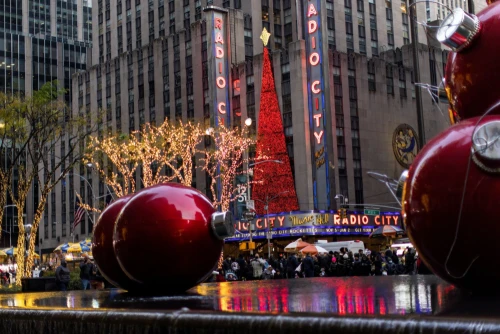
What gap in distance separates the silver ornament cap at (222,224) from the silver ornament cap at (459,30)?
11.8 ft

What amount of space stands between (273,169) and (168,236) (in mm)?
59497

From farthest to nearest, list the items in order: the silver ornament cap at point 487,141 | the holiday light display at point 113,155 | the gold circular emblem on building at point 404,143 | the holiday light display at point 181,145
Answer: the gold circular emblem on building at point 404,143
the holiday light display at point 181,145
the holiday light display at point 113,155
the silver ornament cap at point 487,141

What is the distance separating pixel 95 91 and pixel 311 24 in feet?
132

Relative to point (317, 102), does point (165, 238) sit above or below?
below

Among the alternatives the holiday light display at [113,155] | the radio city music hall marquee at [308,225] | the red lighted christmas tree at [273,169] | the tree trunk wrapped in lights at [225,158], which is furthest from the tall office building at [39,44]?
the holiday light display at [113,155]

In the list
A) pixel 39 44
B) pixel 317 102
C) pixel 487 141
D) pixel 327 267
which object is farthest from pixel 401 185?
pixel 39 44

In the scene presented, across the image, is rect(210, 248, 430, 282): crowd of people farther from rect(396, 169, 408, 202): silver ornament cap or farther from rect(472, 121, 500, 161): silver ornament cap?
rect(472, 121, 500, 161): silver ornament cap

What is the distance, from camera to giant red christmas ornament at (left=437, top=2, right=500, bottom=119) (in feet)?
17.7

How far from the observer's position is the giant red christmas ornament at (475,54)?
5.38 m

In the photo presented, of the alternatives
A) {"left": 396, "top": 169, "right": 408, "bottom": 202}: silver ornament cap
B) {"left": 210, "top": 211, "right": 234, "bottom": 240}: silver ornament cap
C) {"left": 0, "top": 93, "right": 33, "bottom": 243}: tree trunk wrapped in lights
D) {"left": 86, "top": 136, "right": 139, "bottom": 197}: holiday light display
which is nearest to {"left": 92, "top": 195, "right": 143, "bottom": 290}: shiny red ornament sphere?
{"left": 210, "top": 211, "right": 234, "bottom": 240}: silver ornament cap

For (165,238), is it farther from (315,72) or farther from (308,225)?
(315,72)

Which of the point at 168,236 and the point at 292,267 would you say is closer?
the point at 168,236

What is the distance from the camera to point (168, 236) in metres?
8.09

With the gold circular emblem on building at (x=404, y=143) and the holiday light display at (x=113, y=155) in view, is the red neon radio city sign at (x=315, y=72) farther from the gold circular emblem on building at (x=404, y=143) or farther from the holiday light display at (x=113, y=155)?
the holiday light display at (x=113, y=155)
